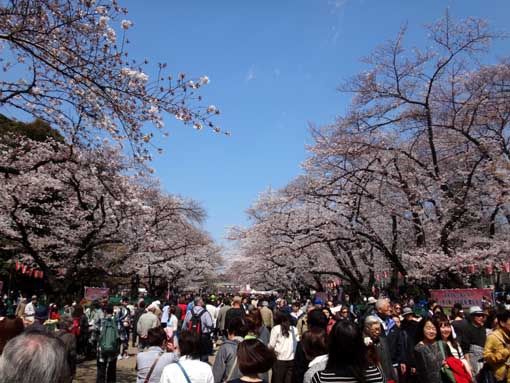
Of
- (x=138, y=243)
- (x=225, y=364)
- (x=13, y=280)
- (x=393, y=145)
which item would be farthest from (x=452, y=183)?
(x=13, y=280)

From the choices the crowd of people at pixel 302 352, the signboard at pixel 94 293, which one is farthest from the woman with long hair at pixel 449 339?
the signboard at pixel 94 293

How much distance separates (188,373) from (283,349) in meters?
2.69

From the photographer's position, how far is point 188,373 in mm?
3133

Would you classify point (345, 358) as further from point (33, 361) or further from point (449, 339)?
point (449, 339)

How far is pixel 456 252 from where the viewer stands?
44.8ft

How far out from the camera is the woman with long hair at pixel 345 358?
2.44 m

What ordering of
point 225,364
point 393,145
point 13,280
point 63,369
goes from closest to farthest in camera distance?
point 63,369 → point 225,364 → point 393,145 → point 13,280

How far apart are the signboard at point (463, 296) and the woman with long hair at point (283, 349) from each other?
7878 millimetres

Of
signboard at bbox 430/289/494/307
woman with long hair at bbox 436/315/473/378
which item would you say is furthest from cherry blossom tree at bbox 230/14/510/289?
woman with long hair at bbox 436/315/473/378

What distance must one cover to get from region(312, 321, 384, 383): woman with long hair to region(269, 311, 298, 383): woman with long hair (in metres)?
3.07

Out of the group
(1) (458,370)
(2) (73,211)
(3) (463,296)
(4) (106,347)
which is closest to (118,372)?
(4) (106,347)

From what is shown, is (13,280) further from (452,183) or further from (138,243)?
(452,183)

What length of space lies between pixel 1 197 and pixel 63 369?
13.4 m

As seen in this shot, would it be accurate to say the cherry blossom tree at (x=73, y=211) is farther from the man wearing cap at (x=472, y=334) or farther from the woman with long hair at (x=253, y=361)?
the man wearing cap at (x=472, y=334)
